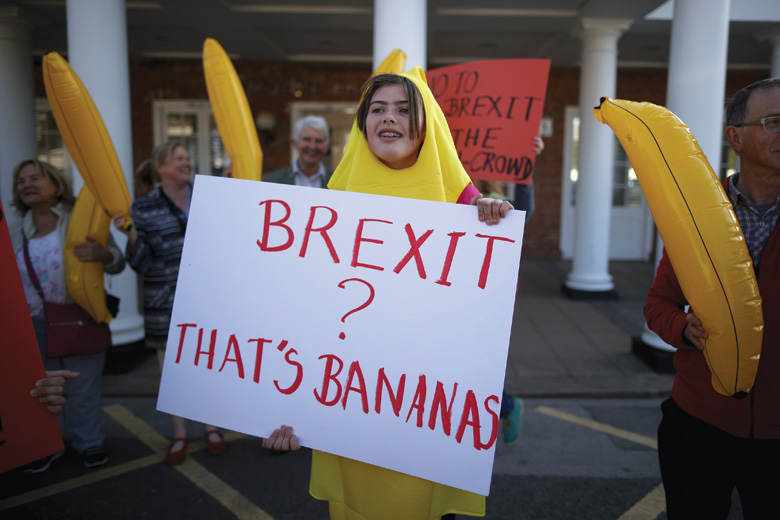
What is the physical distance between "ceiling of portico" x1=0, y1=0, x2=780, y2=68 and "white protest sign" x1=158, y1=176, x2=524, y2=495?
535cm

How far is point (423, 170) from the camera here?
151cm

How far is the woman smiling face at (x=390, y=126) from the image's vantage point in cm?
147

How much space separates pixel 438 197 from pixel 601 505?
1965mm

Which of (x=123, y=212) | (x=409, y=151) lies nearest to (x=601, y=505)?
(x=409, y=151)

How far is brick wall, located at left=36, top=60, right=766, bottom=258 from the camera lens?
368 inches

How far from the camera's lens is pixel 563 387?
157 inches

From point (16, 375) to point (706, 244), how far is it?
71.6 inches

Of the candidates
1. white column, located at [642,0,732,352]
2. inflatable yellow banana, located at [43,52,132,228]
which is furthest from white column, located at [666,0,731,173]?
inflatable yellow banana, located at [43,52,132,228]

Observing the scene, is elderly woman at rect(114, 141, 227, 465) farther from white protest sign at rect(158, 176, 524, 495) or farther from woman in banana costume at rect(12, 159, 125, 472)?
white protest sign at rect(158, 176, 524, 495)

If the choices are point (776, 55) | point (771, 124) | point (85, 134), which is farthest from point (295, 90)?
point (771, 124)

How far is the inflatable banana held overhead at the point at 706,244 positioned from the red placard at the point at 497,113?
1562 millimetres

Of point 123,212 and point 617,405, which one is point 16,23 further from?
point 617,405

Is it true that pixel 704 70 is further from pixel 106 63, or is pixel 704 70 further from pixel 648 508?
pixel 106 63

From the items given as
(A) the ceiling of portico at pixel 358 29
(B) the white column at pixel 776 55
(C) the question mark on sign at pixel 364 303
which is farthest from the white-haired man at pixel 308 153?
(B) the white column at pixel 776 55
